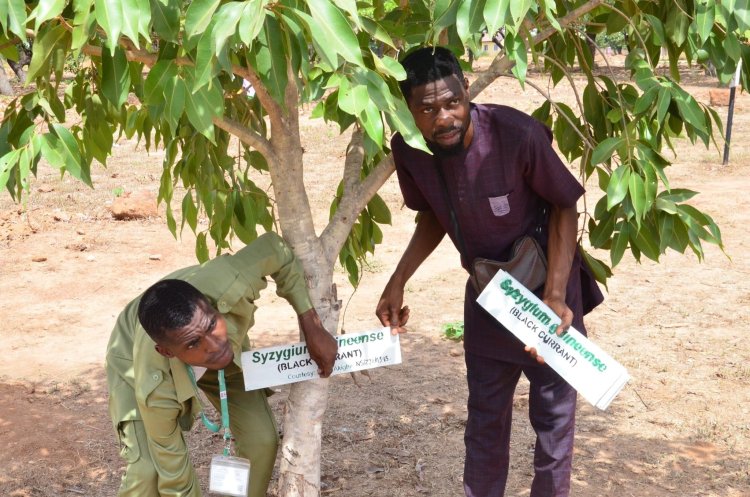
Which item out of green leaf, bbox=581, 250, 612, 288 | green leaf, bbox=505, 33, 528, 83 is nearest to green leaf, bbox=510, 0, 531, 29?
green leaf, bbox=505, 33, 528, 83

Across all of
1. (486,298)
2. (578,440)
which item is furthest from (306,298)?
(578,440)

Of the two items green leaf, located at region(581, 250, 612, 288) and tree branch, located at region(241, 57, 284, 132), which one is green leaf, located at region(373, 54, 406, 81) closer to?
tree branch, located at region(241, 57, 284, 132)

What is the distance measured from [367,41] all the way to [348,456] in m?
2.19

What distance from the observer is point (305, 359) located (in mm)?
2891

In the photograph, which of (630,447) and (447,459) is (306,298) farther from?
(630,447)

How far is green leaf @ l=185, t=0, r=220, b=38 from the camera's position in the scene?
174 centimetres

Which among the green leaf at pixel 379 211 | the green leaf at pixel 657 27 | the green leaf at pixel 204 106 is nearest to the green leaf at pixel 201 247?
the green leaf at pixel 379 211

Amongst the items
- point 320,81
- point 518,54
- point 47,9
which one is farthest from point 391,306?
point 47,9

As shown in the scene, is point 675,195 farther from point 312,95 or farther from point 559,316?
point 312,95

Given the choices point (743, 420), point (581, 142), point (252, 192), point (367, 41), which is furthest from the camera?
point (743, 420)

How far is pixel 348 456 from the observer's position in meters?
4.04

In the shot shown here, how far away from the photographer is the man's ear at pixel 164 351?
2.59m

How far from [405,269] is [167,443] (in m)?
0.92

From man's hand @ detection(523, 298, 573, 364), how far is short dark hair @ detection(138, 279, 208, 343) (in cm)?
94
